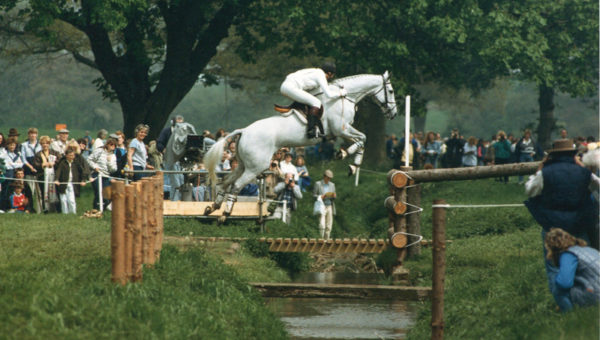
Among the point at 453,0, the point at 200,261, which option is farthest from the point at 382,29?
the point at 200,261

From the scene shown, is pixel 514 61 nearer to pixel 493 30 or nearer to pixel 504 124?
pixel 493 30

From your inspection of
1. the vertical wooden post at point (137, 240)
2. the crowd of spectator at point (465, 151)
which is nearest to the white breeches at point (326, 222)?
the crowd of spectator at point (465, 151)

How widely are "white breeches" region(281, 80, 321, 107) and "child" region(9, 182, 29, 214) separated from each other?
856 centimetres

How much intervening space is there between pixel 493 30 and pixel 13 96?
53.4m

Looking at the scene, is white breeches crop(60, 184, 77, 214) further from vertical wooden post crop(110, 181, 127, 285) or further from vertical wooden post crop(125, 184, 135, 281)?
vertical wooden post crop(110, 181, 127, 285)

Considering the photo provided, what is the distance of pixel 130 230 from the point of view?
1012cm

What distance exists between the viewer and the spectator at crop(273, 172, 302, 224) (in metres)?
23.2

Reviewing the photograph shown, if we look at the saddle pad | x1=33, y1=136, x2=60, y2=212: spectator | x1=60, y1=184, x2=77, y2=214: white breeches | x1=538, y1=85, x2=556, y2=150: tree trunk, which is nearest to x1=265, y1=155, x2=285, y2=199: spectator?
x1=60, y1=184, x2=77, y2=214: white breeches

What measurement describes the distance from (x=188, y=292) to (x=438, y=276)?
2755 millimetres

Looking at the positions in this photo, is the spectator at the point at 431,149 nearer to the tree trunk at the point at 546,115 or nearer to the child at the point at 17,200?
the tree trunk at the point at 546,115

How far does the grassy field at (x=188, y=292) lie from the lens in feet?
28.2

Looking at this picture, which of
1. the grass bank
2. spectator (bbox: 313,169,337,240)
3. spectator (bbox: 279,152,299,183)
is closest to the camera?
the grass bank

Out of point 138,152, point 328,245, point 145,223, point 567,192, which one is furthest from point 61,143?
point 567,192

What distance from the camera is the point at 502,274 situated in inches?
513
